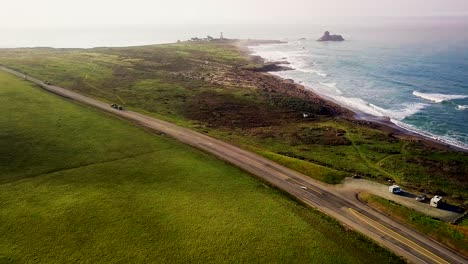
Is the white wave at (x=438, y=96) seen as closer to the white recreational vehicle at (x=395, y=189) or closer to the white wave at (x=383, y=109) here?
the white wave at (x=383, y=109)

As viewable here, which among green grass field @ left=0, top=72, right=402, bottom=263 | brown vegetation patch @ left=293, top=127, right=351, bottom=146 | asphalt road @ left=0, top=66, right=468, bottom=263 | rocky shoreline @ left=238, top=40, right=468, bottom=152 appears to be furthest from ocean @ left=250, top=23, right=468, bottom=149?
green grass field @ left=0, top=72, right=402, bottom=263

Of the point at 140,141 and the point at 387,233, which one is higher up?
the point at 140,141

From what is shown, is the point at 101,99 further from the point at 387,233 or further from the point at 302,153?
the point at 387,233

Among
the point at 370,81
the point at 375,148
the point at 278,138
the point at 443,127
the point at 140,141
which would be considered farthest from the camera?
the point at 370,81

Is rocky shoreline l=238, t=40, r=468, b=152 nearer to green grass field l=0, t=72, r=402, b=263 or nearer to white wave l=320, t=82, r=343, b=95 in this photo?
white wave l=320, t=82, r=343, b=95

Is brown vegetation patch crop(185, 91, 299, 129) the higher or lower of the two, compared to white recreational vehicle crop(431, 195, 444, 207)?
higher

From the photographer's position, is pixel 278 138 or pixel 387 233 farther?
pixel 278 138

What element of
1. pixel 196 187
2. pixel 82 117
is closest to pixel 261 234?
pixel 196 187

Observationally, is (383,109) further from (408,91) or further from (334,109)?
(408,91)
